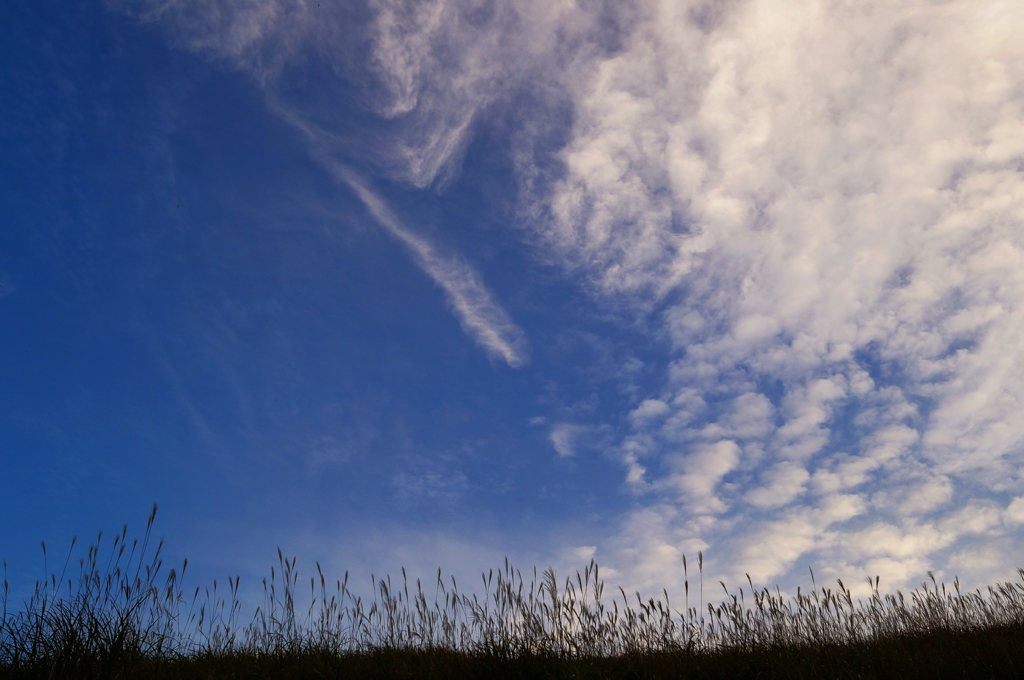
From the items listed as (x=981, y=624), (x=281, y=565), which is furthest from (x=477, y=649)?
(x=981, y=624)

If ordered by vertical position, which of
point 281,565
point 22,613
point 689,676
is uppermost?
point 281,565

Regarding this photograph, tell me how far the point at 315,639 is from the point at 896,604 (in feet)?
24.8

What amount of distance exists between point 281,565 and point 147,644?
1496mm

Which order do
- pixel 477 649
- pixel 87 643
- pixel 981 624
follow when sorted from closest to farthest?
pixel 87 643, pixel 477 649, pixel 981 624

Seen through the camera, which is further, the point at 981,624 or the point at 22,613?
the point at 981,624

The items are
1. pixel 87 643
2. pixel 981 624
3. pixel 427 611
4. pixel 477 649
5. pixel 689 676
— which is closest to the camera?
pixel 87 643

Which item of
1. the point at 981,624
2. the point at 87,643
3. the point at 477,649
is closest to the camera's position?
the point at 87,643

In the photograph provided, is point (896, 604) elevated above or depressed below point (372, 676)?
above

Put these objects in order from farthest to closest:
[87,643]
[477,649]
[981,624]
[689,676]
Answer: [981,624] → [477,649] → [689,676] → [87,643]

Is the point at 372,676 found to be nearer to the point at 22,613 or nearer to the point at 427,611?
the point at 427,611

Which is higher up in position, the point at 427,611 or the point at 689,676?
the point at 427,611

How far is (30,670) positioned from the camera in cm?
530

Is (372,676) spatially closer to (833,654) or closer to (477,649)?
(477,649)

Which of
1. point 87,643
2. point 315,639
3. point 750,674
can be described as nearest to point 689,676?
point 750,674
